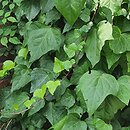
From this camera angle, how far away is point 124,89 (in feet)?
4.92

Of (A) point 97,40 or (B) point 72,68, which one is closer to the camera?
(A) point 97,40

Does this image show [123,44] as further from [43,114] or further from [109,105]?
[43,114]

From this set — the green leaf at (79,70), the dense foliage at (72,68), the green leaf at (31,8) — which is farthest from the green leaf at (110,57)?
the green leaf at (31,8)

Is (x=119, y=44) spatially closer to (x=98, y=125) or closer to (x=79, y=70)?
(x=79, y=70)

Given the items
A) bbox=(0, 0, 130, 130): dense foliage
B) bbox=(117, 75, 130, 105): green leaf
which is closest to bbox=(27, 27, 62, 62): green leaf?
bbox=(0, 0, 130, 130): dense foliage

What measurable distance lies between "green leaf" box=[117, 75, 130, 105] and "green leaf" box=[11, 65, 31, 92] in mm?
508

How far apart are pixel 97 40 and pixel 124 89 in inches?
10.2

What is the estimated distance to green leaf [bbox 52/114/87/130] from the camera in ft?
5.08

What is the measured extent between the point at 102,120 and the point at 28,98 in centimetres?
45

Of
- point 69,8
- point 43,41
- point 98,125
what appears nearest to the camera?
point 69,8

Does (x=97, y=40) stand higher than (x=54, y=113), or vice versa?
(x=97, y=40)

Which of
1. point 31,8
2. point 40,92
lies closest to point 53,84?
point 40,92

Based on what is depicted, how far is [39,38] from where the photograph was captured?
167 cm

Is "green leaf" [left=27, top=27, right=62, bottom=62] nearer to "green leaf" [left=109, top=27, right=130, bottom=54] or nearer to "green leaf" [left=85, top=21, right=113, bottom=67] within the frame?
"green leaf" [left=85, top=21, right=113, bottom=67]
